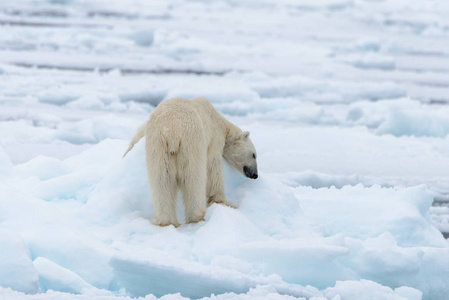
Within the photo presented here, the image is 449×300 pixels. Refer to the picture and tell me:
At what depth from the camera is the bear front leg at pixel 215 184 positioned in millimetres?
3123

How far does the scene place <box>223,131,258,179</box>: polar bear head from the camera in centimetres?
328

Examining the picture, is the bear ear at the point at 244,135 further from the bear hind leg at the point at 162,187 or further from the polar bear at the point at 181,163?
the bear hind leg at the point at 162,187

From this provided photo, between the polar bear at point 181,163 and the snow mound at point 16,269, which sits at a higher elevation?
the polar bear at point 181,163

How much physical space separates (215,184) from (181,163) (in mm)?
273

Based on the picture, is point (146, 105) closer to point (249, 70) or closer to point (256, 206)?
point (249, 70)

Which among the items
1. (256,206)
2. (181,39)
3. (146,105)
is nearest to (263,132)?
(146,105)

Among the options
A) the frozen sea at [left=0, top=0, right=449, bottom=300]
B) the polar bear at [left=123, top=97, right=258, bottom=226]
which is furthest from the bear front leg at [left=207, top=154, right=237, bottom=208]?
the frozen sea at [left=0, top=0, right=449, bottom=300]

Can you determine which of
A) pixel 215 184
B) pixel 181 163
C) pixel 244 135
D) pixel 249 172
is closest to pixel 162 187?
pixel 181 163

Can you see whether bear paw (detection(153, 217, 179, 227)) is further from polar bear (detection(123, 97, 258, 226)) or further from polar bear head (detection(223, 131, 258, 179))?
polar bear head (detection(223, 131, 258, 179))

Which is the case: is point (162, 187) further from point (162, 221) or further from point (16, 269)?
point (16, 269)

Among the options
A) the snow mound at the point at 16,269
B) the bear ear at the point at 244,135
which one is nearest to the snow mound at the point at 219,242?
the snow mound at the point at 16,269

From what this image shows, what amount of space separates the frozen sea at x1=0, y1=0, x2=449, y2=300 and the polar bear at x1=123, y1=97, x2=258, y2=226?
0.10m

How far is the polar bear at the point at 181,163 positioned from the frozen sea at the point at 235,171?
97 millimetres

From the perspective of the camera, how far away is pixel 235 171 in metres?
3.37
